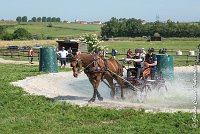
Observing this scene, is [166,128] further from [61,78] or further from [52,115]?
[61,78]

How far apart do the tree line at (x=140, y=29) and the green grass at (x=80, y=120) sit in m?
131

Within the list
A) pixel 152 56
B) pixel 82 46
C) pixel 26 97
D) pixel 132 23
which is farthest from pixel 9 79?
pixel 132 23

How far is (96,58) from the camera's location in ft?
54.0

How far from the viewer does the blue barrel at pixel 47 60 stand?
2884cm

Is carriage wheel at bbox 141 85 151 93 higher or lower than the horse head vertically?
lower

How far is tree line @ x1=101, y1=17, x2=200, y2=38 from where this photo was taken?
477 ft

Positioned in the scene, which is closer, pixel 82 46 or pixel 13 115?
pixel 13 115

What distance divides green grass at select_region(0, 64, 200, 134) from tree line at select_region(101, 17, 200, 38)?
130629 millimetres

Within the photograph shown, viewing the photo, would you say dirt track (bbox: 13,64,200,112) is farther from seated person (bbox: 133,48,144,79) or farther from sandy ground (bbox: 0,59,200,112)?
seated person (bbox: 133,48,144,79)

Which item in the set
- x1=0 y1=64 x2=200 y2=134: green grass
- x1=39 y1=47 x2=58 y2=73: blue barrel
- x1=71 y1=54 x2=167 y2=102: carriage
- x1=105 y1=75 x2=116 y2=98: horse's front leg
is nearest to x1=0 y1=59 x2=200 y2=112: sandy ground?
x1=105 y1=75 x2=116 y2=98: horse's front leg

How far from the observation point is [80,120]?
13.1 m

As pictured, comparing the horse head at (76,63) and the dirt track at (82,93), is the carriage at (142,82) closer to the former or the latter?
the dirt track at (82,93)

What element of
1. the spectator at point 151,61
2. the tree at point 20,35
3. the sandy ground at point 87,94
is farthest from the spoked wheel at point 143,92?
the tree at point 20,35

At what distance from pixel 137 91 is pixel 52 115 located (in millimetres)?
4931
